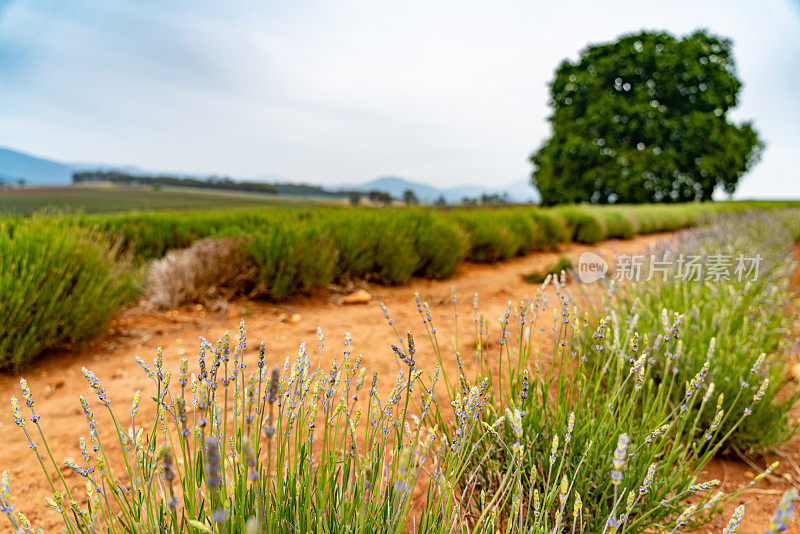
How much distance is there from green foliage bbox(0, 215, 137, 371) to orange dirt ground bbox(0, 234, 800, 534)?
0.20 m

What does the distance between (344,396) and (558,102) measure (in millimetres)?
26840

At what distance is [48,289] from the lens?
3248 millimetres

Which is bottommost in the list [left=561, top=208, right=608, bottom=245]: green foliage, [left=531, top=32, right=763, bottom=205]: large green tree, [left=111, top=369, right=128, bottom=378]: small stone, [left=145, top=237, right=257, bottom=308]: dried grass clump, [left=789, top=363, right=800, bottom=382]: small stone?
[left=111, top=369, right=128, bottom=378]: small stone

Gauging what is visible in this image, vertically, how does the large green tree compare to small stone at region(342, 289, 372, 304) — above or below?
above

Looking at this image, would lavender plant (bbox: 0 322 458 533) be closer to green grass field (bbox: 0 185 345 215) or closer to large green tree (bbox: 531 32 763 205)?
green grass field (bbox: 0 185 345 215)

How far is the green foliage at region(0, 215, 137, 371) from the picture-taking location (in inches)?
118

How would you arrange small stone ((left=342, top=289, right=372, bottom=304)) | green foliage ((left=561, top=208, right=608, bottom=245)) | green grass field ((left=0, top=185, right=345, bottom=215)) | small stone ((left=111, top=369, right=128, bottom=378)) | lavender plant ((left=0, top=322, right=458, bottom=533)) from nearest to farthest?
lavender plant ((left=0, top=322, right=458, bottom=533)) < small stone ((left=111, top=369, right=128, bottom=378)) < small stone ((left=342, top=289, right=372, bottom=304)) < green foliage ((left=561, top=208, right=608, bottom=245)) < green grass field ((left=0, top=185, right=345, bottom=215))

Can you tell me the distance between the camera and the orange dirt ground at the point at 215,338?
1.99 m

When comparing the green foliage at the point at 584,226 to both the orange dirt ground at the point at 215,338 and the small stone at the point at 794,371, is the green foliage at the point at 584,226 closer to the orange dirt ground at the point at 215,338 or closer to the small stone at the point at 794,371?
the orange dirt ground at the point at 215,338

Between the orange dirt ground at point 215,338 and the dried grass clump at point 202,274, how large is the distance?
165 millimetres

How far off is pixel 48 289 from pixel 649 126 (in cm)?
2364

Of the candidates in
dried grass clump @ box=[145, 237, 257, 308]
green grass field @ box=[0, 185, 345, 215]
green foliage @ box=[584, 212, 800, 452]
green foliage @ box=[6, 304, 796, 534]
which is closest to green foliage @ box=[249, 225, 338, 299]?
dried grass clump @ box=[145, 237, 257, 308]

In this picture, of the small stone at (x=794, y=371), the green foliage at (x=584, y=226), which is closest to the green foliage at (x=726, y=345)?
the small stone at (x=794, y=371)

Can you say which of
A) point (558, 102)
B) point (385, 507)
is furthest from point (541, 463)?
point (558, 102)
